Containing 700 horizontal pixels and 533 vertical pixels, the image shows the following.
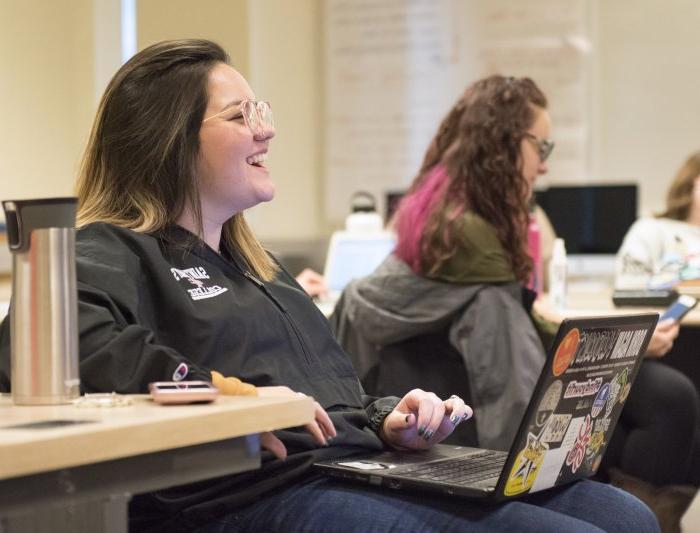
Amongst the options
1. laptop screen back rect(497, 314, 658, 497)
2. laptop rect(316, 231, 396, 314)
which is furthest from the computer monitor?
laptop screen back rect(497, 314, 658, 497)

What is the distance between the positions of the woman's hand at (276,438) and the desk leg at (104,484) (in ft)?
0.42

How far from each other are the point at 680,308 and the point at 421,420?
1.46 m

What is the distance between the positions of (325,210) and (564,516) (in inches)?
187

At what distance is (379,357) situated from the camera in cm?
270

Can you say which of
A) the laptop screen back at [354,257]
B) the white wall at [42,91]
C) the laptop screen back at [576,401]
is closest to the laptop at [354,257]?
the laptop screen back at [354,257]

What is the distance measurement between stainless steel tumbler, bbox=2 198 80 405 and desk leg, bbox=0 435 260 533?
121 millimetres

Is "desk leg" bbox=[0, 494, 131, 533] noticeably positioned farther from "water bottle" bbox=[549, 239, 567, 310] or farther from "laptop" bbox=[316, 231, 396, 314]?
"laptop" bbox=[316, 231, 396, 314]

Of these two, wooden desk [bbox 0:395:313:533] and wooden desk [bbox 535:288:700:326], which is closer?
wooden desk [bbox 0:395:313:533]

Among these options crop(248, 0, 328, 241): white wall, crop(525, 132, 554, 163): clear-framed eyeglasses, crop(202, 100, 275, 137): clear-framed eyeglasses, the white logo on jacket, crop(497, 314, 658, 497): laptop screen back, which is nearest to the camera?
crop(497, 314, 658, 497): laptop screen back

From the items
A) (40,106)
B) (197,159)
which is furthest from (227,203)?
(40,106)

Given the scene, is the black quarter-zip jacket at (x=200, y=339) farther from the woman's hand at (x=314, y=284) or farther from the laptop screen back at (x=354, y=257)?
the laptop screen back at (x=354, y=257)

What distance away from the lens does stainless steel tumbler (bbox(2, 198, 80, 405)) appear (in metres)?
1.13

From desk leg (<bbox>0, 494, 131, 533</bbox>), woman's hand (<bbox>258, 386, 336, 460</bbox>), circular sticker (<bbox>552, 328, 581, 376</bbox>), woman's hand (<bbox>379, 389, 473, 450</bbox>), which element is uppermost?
circular sticker (<bbox>552, 328, 581, 376</bbox>)

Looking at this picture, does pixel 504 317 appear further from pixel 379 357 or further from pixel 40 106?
pixel 40 106
